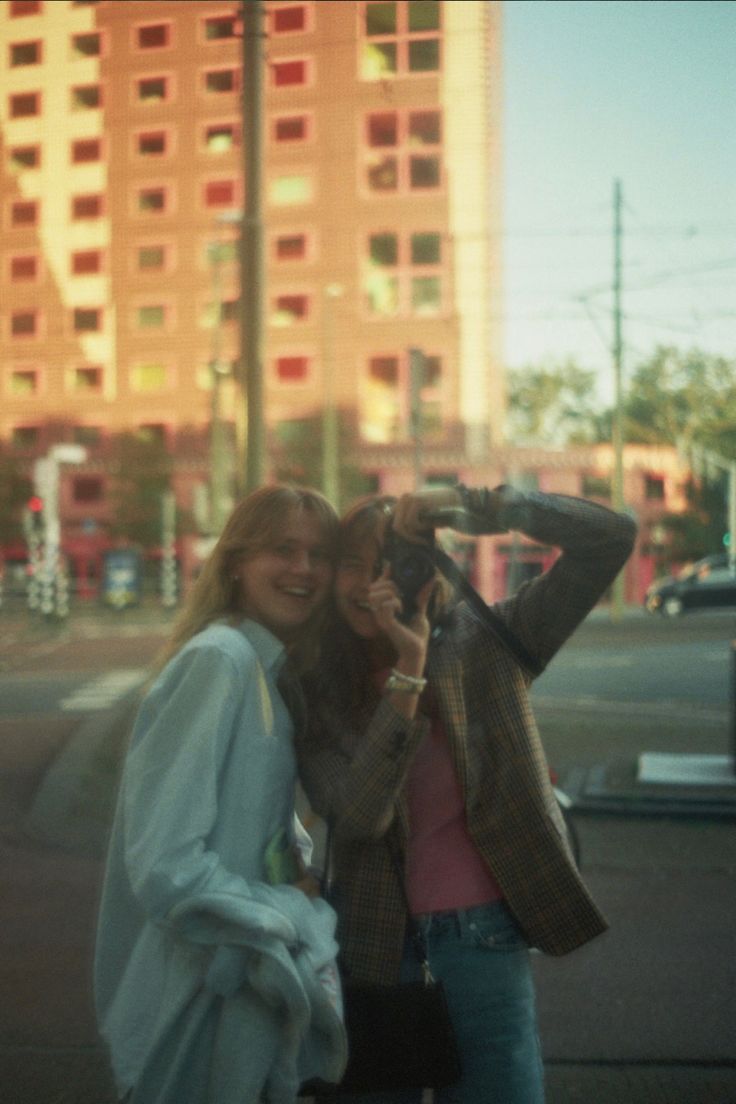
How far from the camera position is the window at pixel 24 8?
16.9 feet

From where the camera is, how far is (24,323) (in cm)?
711

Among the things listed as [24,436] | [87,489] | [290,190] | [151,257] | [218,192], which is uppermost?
[290,190]

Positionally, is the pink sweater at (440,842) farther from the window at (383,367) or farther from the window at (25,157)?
the window at (383,367)

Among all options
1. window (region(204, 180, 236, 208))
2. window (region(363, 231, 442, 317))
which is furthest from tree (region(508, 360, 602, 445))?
window (region(204, 180, 236, 208))

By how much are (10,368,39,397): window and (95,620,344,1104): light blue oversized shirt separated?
6065 millimetres

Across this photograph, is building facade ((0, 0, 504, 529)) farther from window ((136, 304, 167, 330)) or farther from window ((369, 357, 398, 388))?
window ((369, 357, 398, 388))

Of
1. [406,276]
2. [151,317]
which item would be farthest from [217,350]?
[151,317]

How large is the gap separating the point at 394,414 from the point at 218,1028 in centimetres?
2717

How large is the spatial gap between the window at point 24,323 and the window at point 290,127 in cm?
244

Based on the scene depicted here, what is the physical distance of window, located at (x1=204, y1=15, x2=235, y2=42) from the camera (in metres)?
6.40

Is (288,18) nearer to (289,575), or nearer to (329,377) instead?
(289,575)

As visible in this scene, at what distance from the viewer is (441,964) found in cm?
200

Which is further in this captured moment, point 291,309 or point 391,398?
point 391,398

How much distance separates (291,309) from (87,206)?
10.4 metres
